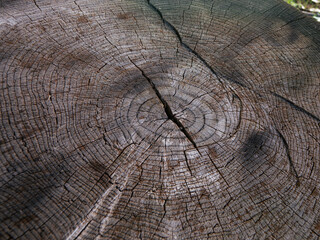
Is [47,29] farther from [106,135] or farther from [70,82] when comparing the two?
[106,135]

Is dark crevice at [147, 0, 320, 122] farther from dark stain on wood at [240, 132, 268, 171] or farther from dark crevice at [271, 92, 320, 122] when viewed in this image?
dark stain on wood at [240, 132, 268, 171]

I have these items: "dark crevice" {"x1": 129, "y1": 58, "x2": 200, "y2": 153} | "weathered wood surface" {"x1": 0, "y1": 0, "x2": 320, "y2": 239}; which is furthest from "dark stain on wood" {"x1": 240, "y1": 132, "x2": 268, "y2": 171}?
"dark crevice" {"x1": 129, "y1": 58, "x2": 200, "y2": 153}

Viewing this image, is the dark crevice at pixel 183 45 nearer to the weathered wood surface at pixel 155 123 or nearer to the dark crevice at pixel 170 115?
the weathered wood surface at pixel 155 123

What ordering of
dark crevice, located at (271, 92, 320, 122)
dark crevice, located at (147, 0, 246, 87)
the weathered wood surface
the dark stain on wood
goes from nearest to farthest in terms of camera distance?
the weathered wood surface
the dark stain on wood
dark crevice, located at (271, 92, 320, 122)
dark crevice, located at (147, 0, 246, 87)

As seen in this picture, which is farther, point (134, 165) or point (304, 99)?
point (304, 99)

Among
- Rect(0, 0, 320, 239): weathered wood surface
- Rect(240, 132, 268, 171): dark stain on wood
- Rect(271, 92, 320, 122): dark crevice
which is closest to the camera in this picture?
Rect(0, 0, 320, 239): weathered wood surface

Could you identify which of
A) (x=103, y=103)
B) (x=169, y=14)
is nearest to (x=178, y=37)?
→ (x=169, y=14)

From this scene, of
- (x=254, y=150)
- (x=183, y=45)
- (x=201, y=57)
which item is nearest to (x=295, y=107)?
(x=254, y=150)

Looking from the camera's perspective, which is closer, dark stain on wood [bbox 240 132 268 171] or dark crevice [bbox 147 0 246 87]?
dark stain on wood [bbox 240 132 268 171]

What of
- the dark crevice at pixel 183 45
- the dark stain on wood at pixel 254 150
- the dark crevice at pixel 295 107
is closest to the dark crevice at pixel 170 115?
the dark stain on wood at pixel 254 150
